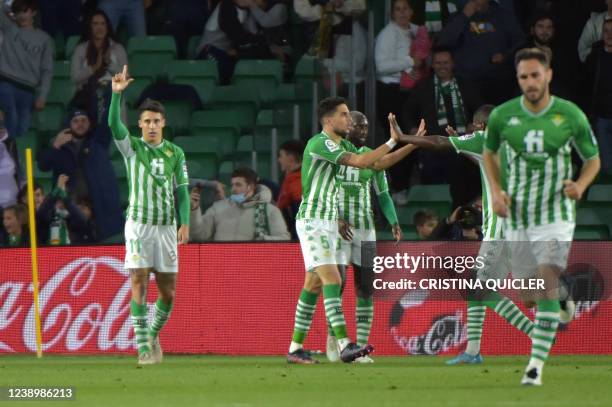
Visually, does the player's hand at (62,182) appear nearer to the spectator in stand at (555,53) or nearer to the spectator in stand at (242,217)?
the spectator in stand at (242,217)

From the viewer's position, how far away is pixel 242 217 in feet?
51.0

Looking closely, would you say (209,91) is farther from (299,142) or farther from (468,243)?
(468,243)

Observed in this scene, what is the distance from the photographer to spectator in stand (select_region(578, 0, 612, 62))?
17.4m

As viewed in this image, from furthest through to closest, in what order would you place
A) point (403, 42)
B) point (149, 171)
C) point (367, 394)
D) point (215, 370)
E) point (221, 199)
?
point (403, 42) < point (221, 199) < point (149, 171) < point (215, 370) < point (367, 394)

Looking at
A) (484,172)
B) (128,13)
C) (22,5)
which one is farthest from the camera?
(128,13)

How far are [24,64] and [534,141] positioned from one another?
10394 millimetres

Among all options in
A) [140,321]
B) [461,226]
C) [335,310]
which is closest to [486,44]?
[461,226]

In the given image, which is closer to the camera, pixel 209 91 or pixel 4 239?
pixel 4 239

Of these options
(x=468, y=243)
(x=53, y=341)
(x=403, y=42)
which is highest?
(x=403, y=42)

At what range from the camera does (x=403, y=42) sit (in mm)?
17719

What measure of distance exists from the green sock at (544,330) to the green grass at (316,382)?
0.68ft

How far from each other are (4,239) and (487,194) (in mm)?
6041

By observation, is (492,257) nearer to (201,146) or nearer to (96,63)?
(201,146)

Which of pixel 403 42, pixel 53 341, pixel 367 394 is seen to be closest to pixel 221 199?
pixel 53 341
